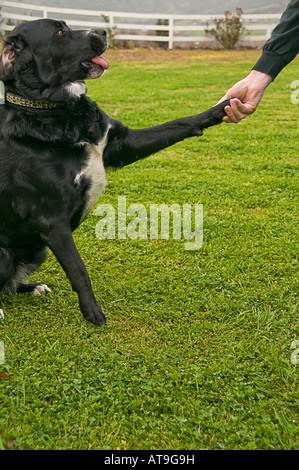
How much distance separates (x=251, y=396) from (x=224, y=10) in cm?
2208

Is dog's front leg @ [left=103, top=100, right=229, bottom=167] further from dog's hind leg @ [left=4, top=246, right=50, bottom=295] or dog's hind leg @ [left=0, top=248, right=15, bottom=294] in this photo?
dog's hind leg @ [left=0, top=248, right=15, bottom=294]

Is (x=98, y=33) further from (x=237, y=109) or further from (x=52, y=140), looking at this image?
(x=237, y=109)

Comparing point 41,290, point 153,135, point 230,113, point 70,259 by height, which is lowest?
point 41,290

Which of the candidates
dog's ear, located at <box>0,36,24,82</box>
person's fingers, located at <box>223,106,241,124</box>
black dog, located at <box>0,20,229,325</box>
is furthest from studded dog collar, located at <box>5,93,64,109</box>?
person's fingers, located at <box>223,106,241,124</box>

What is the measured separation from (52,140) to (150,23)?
20206 millimetres

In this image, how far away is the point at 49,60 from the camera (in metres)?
2.70

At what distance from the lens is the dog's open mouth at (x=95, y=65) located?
2.80 metres

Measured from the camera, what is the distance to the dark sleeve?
2.73m

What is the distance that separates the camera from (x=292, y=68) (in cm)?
1441

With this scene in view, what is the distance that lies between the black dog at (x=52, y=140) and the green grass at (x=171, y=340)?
0.33 m

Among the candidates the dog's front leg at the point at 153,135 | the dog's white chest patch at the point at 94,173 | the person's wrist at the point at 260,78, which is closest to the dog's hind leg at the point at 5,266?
the dog's white chest patch at the point at 94,173

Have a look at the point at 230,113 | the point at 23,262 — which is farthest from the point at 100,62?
the point at 23,262

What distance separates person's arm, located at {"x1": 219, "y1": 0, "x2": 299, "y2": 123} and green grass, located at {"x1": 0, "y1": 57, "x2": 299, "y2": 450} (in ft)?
3.91

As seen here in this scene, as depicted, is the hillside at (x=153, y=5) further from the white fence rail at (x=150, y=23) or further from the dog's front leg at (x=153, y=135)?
the dog's front leg at (x=153, y=135)
